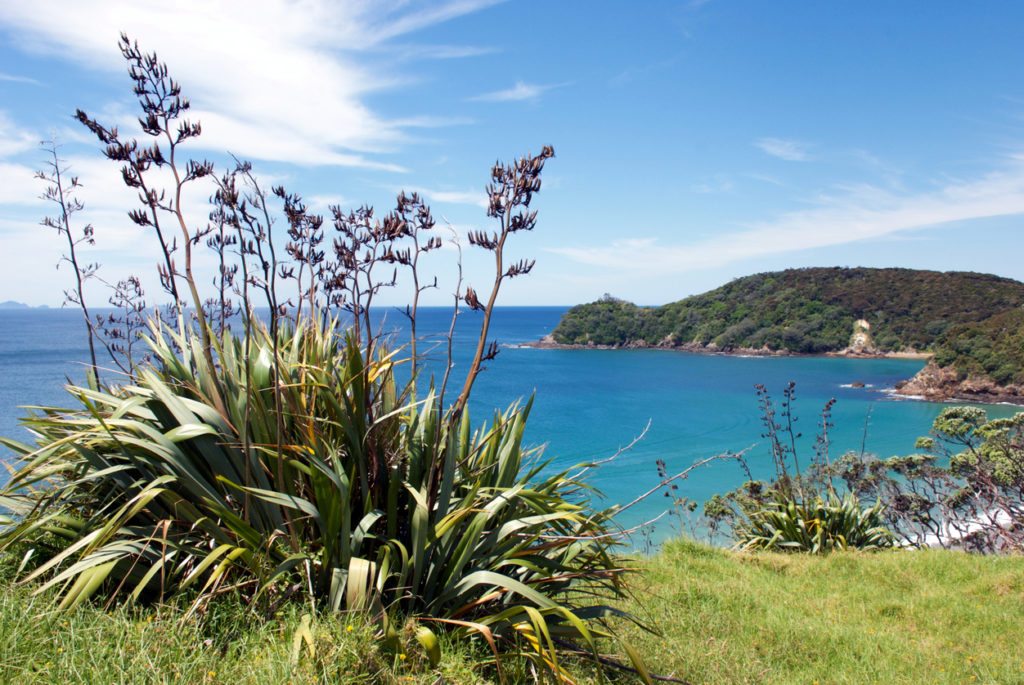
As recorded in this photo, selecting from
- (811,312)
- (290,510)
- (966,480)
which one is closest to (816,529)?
(290,510)

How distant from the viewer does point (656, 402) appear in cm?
5759

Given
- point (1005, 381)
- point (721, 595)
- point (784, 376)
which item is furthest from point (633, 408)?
point (721, 595)

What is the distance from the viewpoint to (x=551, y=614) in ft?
10.8

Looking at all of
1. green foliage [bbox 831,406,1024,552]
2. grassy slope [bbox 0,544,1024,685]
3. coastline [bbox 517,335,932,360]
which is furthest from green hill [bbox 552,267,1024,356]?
grassy slope [bbox 0,544,1024,685]

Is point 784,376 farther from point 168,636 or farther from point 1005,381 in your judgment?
point 168,636

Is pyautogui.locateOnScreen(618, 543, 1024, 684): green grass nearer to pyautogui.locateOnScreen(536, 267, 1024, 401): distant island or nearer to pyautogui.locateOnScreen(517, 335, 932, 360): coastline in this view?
pyautogui.locateOnScreen(536, 267, 1024, 401): distant island

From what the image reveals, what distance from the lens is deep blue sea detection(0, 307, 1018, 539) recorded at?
1336 inches

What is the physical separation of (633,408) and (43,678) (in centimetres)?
5425

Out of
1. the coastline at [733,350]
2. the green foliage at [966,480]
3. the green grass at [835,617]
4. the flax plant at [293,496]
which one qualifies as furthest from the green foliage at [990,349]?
the flax plant at [293,496]

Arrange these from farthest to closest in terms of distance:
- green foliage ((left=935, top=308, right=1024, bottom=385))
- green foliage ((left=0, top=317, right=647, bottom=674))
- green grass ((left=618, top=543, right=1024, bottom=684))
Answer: green foliage ((left=935, top=308, right=1024, bottom=385)), green grass ((left=618, top=543, right=1024, bottom=684)), green foliage ((left=0, top=317, right=647, bottom=674))

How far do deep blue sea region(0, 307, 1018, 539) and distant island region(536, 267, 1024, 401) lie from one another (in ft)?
12.2

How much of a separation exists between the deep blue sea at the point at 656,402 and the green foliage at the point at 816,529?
12.3m

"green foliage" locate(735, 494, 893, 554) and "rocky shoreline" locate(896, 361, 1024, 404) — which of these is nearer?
"green foliage" locate(735, 494, 893, 554)

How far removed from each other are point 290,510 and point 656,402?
56.3m
